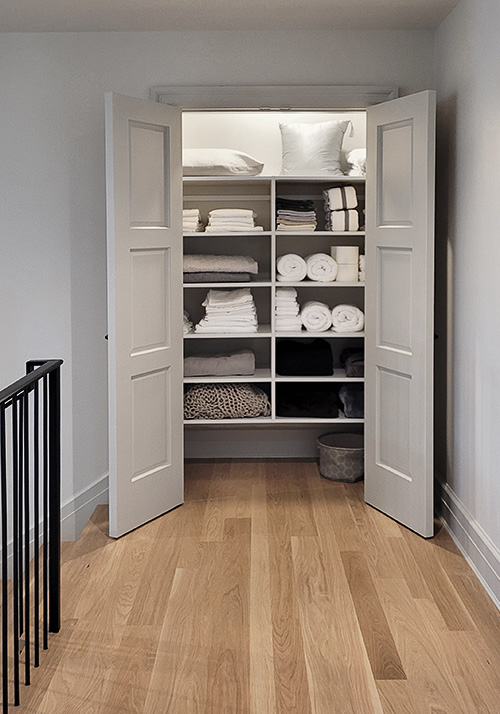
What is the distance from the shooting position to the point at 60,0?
3.77 metres

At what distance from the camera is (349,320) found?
4465mm

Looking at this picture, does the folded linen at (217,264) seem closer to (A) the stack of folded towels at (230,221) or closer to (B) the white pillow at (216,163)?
(A) the stack of folded towels at (230,221)

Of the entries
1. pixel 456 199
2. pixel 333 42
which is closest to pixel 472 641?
pixel 456 199

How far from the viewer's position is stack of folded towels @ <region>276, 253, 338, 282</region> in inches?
175

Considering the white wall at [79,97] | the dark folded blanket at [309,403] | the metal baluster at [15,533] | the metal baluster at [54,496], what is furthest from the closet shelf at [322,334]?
the metal baluster at [15,533]

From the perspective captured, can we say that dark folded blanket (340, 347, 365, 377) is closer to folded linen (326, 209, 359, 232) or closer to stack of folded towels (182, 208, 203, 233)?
folded linen (326, 209, 359, 232)

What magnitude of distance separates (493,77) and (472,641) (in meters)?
2.17

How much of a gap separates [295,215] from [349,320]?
656mm

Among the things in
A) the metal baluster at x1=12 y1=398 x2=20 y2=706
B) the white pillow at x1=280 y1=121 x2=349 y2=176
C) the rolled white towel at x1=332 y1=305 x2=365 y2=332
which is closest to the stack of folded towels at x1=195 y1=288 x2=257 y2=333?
the rolled white towel at x1=332 y1=305 x2=365 y2=332

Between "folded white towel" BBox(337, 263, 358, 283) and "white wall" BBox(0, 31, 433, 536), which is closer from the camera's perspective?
"white wall" BBox(0, 31, 433, 536)

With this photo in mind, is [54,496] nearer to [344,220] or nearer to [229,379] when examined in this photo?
[229,379]

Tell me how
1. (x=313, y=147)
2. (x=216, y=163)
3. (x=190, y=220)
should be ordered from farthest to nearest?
(x=313, y=147) → (x=190, y=220) → (x=216, y=163)

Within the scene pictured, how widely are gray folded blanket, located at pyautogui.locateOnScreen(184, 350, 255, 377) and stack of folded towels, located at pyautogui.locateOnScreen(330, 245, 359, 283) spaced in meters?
0.71

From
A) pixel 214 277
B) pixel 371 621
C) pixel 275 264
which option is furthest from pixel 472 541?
pixel 214 277
